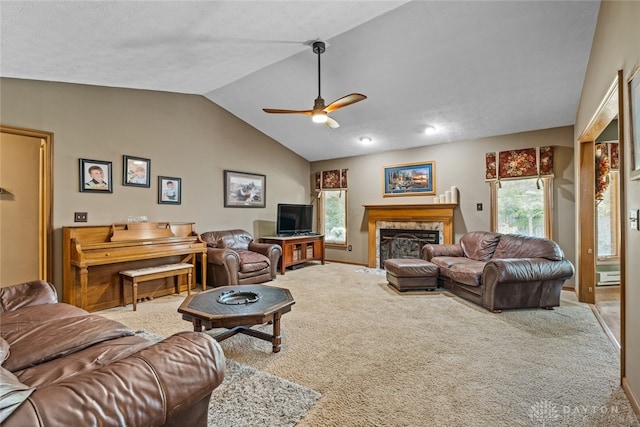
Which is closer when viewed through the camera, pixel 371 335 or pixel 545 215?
pixel 371 335

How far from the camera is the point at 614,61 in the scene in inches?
88.7

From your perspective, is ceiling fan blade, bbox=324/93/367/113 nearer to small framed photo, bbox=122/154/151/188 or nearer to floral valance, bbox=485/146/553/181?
small framed photo, bbox=122/154/151/188

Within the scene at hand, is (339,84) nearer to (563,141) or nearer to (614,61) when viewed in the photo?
(614,61)

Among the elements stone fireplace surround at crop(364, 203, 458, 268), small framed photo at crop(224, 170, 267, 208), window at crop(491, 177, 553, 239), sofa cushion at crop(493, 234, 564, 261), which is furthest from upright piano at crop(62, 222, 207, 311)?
window at crop(491, 177, 553, 239)

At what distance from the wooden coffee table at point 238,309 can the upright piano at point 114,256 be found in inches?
62.4

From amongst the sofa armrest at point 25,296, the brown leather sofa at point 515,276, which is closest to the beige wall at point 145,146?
the sofa armrest at point 25,296

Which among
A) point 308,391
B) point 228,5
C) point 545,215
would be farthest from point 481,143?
point 308,391

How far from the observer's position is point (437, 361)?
231 cm

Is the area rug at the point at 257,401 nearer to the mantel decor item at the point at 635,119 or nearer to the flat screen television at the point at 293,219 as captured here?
the mantel decor item at the point at 635,119

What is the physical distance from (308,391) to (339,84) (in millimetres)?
3624

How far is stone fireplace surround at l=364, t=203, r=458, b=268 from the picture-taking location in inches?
211

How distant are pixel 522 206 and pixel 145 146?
19.1 feet

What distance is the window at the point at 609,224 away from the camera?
465 centimetres

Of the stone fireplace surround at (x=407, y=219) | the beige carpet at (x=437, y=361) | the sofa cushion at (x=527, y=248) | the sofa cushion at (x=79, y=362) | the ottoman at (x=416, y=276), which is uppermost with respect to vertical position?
the stone fireplace surround at (x=407, y=219)
